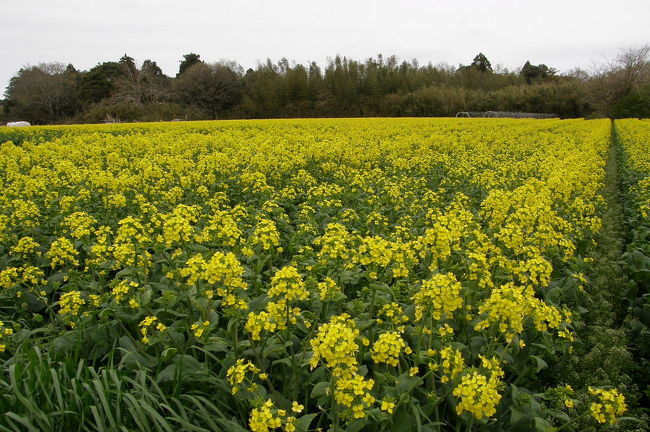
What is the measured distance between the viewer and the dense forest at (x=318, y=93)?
174ft

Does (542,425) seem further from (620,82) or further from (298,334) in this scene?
(620,82)

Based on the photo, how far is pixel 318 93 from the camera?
214 ft

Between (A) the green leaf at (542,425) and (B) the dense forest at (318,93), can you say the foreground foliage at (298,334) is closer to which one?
(A) the green leaf at (542,425)

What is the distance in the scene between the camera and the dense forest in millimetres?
53062

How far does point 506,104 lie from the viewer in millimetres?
59531

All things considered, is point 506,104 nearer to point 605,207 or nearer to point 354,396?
point 605,207

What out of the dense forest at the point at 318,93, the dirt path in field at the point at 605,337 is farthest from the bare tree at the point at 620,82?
the dirt path in field at the point at 605,337

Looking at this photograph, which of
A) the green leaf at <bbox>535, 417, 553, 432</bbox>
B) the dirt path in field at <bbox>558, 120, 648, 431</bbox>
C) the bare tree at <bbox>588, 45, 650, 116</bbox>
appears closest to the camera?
the green leaf at <bbox>535, 417, 553, 432</bbox>

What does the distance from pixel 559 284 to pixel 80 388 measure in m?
4.27

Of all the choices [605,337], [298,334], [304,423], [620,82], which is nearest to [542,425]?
[304,423]

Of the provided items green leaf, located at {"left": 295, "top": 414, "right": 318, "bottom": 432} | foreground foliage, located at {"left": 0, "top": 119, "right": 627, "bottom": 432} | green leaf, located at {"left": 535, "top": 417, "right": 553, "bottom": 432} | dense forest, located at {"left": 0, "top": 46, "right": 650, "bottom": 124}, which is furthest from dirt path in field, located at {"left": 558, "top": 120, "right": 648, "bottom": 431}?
dense forest, located at {"left": 0, "top": 46, "right": 650, "bottom": 124}

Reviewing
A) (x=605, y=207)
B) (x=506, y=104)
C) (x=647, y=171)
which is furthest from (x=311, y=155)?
(x=506, y=104)

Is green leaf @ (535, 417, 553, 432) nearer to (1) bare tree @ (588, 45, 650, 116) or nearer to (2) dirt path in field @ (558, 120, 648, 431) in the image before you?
(2) dirt path in field @ (558, 120, 648, 431)

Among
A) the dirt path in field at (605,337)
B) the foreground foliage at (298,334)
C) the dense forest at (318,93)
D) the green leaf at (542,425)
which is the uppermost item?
the dense forest at (318,93)
